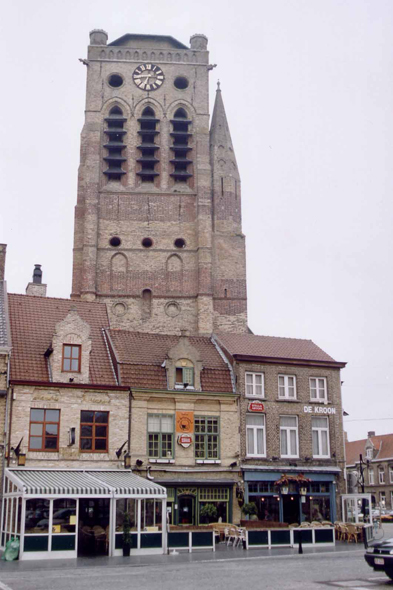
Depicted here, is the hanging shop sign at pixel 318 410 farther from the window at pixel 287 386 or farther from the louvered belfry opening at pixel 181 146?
the louvered belfry opening at pixel 181 146

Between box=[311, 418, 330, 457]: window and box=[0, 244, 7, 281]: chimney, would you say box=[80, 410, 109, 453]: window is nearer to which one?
box=[0, 244, 7, 281]: chimney

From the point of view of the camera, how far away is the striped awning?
25.7m

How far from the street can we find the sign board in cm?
818

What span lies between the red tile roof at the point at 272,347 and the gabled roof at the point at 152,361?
0.91 m

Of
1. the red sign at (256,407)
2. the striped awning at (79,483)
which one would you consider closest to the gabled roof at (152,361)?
the red sign at (256,407)

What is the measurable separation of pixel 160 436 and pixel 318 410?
28.1 ft

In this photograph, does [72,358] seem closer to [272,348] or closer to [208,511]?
[208,511]

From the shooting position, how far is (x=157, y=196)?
59938 mm

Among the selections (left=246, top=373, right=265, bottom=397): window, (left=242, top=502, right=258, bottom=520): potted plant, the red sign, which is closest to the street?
(left=242, top=502, right=258, bottom=520): potted plant

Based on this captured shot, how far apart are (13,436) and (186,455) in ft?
25.5

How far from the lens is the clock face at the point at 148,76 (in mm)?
63222

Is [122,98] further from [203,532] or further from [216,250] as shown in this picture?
[203,532]

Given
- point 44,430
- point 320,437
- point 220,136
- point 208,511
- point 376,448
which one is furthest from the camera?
point 376,448

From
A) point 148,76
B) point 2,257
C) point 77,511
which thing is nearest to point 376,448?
point 148,76
